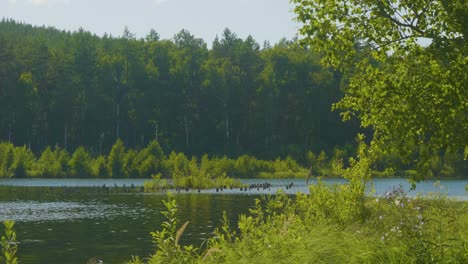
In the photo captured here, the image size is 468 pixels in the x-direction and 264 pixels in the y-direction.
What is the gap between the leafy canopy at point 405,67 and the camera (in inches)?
654

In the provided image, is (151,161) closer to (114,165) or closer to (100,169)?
(114,165)

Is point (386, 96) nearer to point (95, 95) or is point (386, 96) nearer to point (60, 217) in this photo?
point (60, 217)

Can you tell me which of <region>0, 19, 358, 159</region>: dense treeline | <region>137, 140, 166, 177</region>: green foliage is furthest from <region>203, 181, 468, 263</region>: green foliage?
<region>0, 19, 358, 159</region>: dense treeline

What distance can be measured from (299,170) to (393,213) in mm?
88440

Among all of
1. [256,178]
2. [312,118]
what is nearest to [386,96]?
[256,178]

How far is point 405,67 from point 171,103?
124564mm

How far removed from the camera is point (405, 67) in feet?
58.0

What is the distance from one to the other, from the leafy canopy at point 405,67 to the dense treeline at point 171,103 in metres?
111

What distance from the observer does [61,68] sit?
144 metres

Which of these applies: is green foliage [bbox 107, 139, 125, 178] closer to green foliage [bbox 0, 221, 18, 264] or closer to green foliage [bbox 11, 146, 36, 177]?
green foliage [bbox 11, 146, 36, 177]

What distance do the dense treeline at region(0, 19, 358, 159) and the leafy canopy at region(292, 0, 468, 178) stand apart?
110800mm

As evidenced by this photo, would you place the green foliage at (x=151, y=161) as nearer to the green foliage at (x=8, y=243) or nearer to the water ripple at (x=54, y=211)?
the water ripple at (x=54, y=211)

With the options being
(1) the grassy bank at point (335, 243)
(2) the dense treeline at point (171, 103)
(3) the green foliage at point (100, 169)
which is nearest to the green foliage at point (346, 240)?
(1) the grassy bank at point (335, 243)

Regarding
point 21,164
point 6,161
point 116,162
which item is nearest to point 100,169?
point 116,162
